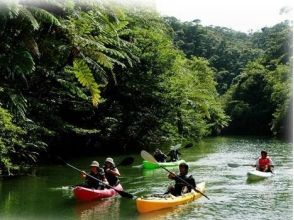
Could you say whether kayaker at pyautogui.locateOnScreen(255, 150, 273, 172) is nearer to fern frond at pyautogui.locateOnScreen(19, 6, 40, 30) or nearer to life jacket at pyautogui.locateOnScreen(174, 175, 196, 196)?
life jacket at pyautogui.locateOnScreen(174, 175, 196, 196)

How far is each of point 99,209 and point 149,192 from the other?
2.69m

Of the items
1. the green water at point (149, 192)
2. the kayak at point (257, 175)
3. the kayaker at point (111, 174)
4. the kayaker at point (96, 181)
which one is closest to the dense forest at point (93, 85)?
the green water at point (149, 192)

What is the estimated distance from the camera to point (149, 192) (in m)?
13.4

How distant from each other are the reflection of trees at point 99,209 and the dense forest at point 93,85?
2375mm

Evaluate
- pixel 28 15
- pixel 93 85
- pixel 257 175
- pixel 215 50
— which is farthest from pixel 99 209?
pixel 215 50

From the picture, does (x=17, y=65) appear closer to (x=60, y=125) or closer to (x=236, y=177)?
(x=236, y=177)

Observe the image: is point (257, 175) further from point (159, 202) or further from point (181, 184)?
point (159, 202)

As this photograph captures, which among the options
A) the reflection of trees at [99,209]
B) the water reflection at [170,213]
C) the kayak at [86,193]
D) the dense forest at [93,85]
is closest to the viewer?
the dense forest at [93,85]

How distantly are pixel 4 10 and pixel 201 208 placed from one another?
6.56 metres

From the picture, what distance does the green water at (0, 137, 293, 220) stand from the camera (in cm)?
1044

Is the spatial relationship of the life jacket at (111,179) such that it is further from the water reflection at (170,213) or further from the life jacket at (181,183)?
the water reflection at (170,213)

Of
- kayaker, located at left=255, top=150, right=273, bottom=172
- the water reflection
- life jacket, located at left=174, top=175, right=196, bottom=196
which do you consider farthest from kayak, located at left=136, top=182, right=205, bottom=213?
kayaker, located at left=255, top=150, right=273, bottom=172

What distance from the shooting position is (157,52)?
2573 centimetres

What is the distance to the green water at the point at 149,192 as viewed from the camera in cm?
1044
